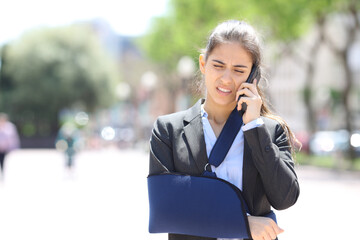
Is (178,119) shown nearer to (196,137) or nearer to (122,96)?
(196,137)

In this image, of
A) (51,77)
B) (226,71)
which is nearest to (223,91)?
(226,71)

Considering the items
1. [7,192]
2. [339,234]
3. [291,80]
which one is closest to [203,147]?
[339,234]

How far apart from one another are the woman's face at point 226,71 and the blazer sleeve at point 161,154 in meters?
0.26

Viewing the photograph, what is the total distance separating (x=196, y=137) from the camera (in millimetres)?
2666

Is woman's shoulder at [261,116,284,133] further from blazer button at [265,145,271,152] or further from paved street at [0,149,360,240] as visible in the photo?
paved street at [0,149,360,240]

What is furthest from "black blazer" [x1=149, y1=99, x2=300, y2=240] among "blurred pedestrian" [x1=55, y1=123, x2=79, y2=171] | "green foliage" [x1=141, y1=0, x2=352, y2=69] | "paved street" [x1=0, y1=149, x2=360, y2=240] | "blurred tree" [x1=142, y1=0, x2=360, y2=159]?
"blurred pedestrian" [x1=55, y1=123, x2=79, y2=171]

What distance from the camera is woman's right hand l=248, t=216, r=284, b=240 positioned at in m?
2.55

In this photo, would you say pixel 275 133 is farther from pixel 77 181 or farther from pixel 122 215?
pixel 77 181

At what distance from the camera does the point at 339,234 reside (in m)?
8.96

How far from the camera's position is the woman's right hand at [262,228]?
255 centimetres

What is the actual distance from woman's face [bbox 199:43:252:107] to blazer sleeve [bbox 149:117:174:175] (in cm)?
26

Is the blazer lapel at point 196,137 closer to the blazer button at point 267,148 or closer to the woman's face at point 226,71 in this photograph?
the woman's face at point 226,71

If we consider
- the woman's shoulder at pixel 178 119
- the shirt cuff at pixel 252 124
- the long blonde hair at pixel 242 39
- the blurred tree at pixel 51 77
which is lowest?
the shirt cuff at pixel 252 124

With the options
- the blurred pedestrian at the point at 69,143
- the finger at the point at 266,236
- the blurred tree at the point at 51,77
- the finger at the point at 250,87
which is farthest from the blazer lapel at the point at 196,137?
the blurred tree at the point at 51,77
